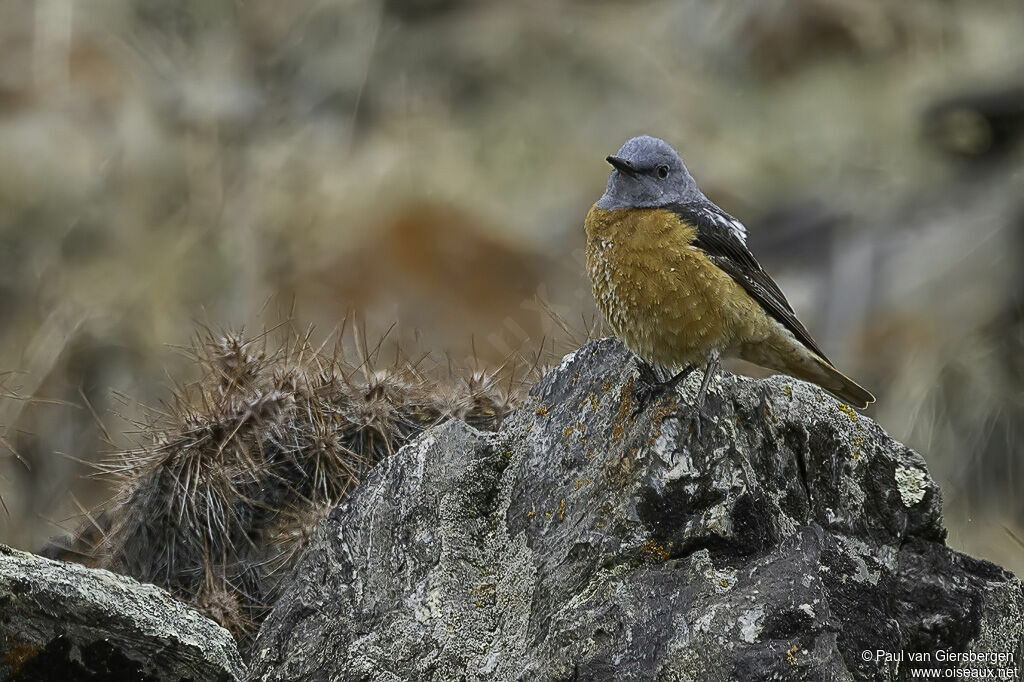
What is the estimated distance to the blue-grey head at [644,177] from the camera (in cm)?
454

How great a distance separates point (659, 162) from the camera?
457 centimetres

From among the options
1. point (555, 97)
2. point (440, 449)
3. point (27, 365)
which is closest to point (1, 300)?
point (27, 365)

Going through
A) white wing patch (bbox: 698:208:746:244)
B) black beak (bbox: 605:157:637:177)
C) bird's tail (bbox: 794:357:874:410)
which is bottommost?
bird's tail (bbox: 794:357:874:410)

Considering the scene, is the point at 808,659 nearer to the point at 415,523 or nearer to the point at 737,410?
the point at 737,410

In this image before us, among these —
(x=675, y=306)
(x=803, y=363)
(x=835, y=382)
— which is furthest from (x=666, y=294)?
(x=835, y=382)

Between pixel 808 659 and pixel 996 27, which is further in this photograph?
pixel 996 27

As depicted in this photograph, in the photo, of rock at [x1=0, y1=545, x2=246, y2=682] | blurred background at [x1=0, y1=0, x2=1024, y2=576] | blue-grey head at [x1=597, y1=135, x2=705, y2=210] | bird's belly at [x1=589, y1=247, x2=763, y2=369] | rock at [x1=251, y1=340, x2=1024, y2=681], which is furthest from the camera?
blurred background at [x1=0, y1=0, x2=1024, y2=576]

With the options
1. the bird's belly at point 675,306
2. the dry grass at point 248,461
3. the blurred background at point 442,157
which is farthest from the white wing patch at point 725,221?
the blurred background at point 442,157

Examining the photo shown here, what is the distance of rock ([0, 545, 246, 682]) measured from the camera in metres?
3.73

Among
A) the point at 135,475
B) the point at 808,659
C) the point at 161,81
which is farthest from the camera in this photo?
the point at 161,81

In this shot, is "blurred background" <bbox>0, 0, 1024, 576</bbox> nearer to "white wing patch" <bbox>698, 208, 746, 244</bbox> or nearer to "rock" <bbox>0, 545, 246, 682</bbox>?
"white wing patch" <bbox>698, 208, 746, 244</bbox>

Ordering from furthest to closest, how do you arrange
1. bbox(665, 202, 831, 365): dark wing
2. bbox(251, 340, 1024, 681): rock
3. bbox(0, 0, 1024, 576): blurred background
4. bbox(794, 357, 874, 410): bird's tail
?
bbox(0, 0, 1024, 576): blurred background, bbox(665, 202, 831, 365): dark wing, bbox(794, 357, 874, 410): bird's tail, bbox(251, 340, 1024, 681): rock

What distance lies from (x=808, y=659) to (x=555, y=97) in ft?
54.2

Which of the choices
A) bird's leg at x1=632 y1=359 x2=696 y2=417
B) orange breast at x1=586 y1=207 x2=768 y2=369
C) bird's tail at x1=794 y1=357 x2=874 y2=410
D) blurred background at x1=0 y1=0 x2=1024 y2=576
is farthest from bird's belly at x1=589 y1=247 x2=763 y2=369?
blurred background at x1=0 y1=0 x2=1024 y2=576
